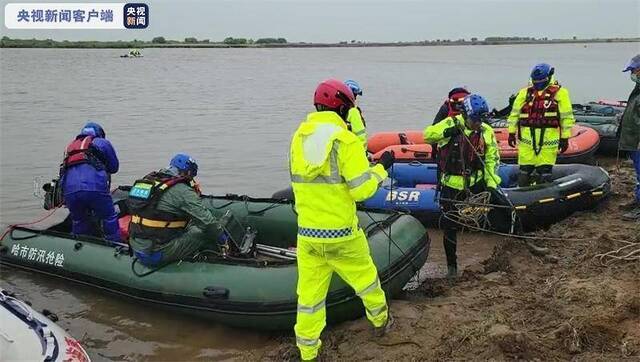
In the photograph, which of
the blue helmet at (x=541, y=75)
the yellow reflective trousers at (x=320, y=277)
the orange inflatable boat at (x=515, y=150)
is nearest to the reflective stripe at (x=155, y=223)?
the yellow reflective trousers at (x=320, y=277)

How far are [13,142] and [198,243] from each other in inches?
403

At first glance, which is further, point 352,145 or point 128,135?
point 128,135

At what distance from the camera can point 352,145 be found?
343cm

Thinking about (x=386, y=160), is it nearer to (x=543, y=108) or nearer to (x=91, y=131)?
(x=543, y=108)

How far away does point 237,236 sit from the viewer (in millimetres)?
→ 5629

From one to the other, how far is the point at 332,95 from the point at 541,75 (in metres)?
3.62

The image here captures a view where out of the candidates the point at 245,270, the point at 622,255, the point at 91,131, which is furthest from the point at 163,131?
the point at 622,255

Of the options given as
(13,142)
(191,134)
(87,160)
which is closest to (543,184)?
(87,160)

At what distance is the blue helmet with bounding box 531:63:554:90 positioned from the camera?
6.34 metres

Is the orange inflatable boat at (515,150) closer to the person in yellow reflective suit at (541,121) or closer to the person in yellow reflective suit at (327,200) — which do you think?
the person in yellow reflective suit at (541,121)

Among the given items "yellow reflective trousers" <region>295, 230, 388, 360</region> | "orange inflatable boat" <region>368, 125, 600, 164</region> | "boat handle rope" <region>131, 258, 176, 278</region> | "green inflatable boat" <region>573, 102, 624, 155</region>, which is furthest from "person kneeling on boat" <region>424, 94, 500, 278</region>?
"green inflatable boat" <region>573, 102, 624, 155</region>

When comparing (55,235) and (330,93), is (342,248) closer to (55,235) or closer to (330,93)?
(330,93)

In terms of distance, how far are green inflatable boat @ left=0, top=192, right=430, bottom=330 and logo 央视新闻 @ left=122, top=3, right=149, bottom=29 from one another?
27.6ft

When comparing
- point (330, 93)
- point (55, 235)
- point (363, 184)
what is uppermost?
point (330, 93)
